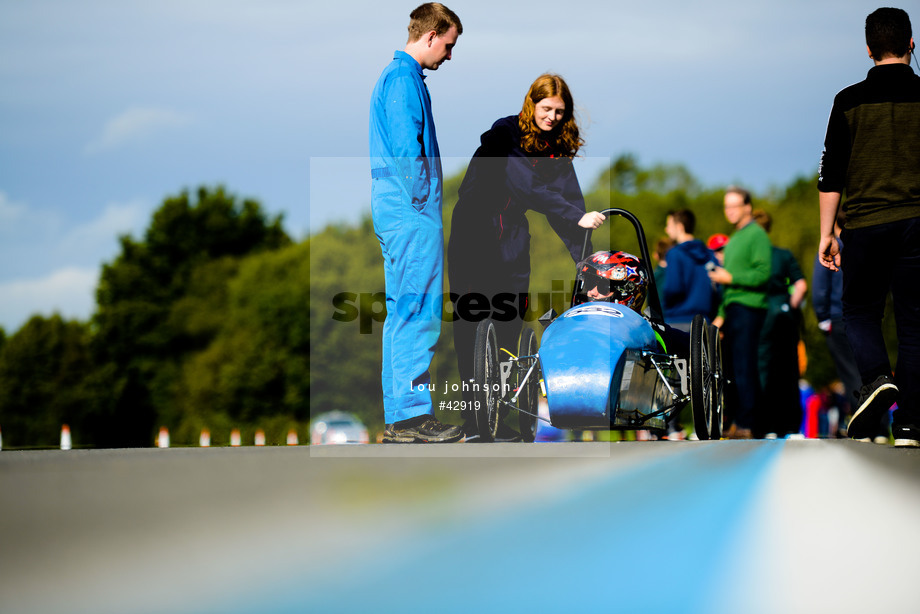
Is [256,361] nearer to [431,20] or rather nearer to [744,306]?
[744,306]

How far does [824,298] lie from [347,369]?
38.6 m

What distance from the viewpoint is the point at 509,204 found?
20.7ft

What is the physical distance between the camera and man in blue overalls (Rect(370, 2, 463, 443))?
5.16 meters

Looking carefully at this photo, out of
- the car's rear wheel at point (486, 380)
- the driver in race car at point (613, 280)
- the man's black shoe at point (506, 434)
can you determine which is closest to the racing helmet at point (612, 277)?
the driver in race car at point (613, 280)

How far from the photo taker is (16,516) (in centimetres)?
310

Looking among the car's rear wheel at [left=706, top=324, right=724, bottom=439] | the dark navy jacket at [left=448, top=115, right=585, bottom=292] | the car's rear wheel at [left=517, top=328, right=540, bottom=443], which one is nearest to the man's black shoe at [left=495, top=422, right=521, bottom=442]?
the car's rear wheel at [left=517, top=328, right=540, bottom=443]

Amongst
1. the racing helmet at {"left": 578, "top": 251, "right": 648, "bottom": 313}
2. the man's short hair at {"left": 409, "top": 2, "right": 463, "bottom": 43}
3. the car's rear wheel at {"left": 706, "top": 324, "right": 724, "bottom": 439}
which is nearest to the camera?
the man's short hair at {"left": 409, "top": 2, "right": 463, "bottom": 43}

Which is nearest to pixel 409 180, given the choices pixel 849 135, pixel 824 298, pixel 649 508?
pixel 849 135

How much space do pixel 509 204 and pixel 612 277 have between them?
2.34 feet

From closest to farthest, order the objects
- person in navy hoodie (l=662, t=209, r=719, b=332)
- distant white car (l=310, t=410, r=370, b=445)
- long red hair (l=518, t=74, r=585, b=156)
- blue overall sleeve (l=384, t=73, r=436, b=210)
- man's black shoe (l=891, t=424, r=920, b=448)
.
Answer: man's black shoe (l=891, t=424, r=920, b=448) < blue overall sleeve (l=384, t=73, r=436, b=210) < long red hair (l=518, t=74, r=585, b=156) < person in navy hoodie (l=662, t=209, r=719, b=332) < distant white car (l=310, t=410, r=370, b=445)

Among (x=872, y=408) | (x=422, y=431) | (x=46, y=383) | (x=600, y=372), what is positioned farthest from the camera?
(x=46, y=383)

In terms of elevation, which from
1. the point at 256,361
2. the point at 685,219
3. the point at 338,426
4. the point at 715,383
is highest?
the point at 685,219

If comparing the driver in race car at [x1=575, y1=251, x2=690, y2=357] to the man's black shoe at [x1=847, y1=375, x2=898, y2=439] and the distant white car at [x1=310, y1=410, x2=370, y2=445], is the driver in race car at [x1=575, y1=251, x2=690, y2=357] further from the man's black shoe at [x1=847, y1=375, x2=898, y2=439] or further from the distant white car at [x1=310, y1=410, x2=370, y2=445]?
the distant white car at [x1=310, y1=410, x2=370, y2=445]

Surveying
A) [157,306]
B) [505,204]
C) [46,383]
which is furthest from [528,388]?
[157,306]
